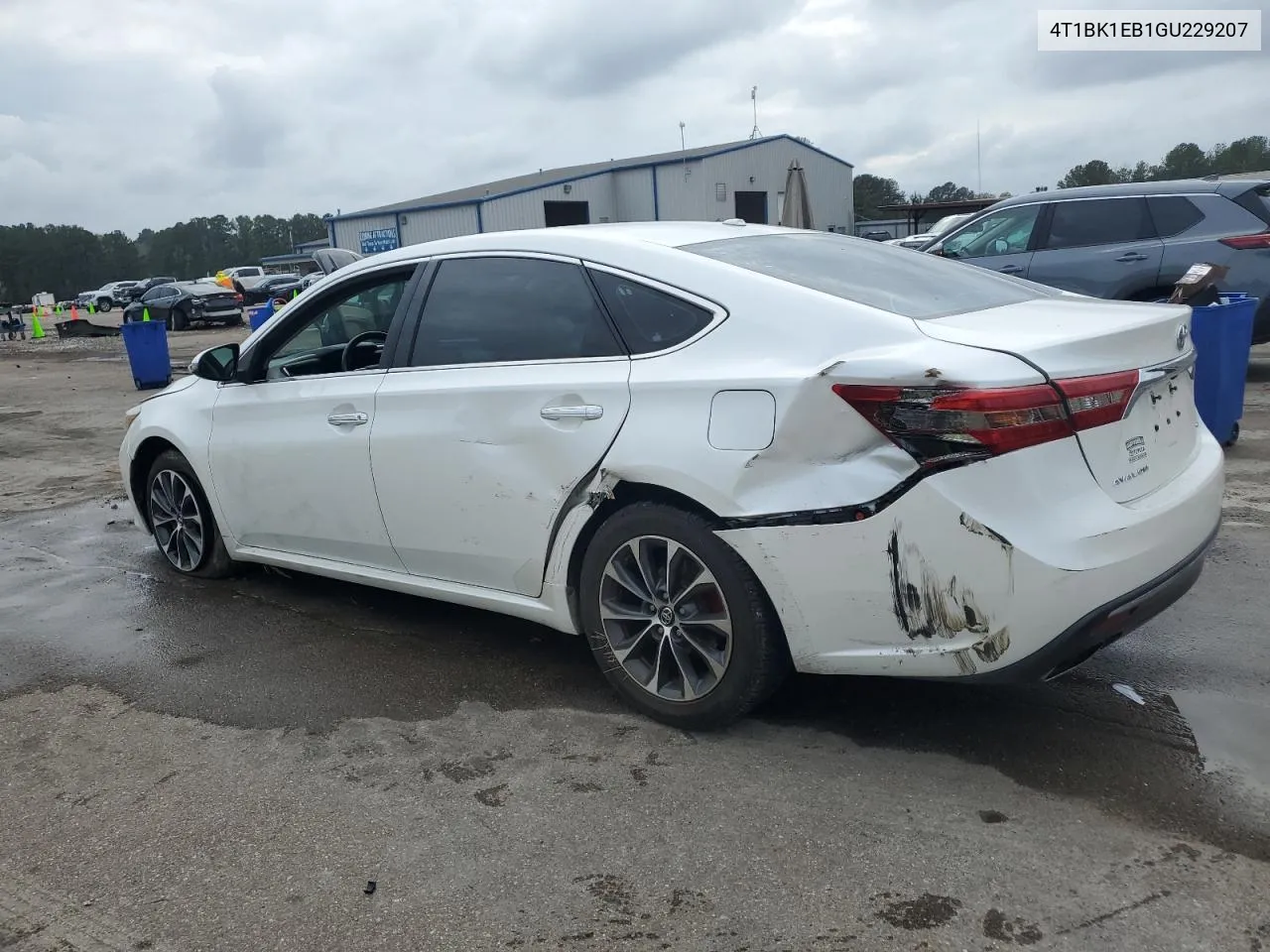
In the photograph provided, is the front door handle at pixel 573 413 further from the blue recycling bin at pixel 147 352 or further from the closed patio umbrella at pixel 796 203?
the blue recycling bin at pixel 147 352

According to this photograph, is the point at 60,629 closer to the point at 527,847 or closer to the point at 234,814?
the point at 234,814

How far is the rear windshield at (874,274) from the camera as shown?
3.35 m

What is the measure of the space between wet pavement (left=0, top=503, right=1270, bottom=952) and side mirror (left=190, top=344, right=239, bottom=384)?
3.75 feet

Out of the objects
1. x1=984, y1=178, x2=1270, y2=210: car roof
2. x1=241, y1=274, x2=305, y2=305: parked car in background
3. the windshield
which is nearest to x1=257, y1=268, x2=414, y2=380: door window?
x1=984, y1=178, x2=1270, y2=210: car roof

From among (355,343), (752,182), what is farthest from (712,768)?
(752,182)

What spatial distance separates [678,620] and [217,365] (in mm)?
2865

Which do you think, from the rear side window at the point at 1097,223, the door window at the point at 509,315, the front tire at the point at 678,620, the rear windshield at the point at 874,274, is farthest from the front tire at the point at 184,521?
the rear side window at the point at 1097,223

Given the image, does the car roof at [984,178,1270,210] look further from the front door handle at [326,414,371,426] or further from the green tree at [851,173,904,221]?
the green tree at [851,173,904,221]

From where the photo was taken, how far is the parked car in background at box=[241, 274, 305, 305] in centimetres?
4034

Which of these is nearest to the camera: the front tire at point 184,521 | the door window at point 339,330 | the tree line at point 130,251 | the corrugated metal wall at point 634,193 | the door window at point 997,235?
the door window at point 339,330

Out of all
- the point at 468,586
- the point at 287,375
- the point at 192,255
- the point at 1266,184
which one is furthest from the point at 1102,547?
the point at 192,255

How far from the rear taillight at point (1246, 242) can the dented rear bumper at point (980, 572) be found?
655cm

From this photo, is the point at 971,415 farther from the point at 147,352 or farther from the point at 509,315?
the point at 147,352

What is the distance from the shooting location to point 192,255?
119250 millimetres
